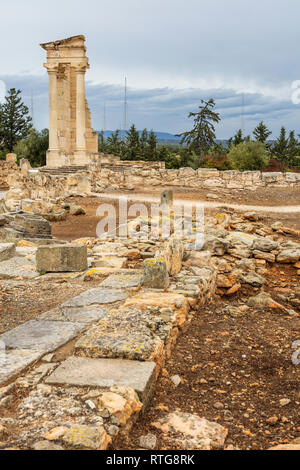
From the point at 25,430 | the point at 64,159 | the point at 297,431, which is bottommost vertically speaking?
the point at 297,431

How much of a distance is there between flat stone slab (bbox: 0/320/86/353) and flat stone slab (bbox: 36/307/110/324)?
0.12m

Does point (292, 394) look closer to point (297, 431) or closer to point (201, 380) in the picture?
point (297, 431)

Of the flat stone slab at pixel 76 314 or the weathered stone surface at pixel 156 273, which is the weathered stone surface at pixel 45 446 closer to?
the flat stone slab at pixel 76 314

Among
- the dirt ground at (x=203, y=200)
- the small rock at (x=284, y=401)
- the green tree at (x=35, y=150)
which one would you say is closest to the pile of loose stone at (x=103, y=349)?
the small rock at (x=284, y=401)

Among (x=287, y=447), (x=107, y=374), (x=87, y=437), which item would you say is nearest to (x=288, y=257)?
(x=107, y=374)

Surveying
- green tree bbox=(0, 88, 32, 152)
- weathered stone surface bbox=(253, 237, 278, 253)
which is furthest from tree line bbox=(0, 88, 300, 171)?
weathered stone surface bbox=(253, 237, 278, 253)

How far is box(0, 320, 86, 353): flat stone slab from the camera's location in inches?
139

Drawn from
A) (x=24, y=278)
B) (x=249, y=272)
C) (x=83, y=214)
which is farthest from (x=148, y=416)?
(x=83, y=214)

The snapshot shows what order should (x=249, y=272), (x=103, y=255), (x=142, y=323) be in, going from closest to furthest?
(x=142, y=323) → (x=249, y=272) → (x=103, y=255)

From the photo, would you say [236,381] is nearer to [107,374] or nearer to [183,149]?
[107,374]

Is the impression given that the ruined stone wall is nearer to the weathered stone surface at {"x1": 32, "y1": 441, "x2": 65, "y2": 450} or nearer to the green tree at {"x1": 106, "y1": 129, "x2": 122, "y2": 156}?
the green tree at {"x1": 106, "y1": 129, "x2": 122, "y2": 156}

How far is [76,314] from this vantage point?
A: 4.37m

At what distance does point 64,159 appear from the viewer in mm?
25781

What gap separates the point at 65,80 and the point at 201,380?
2602cm
